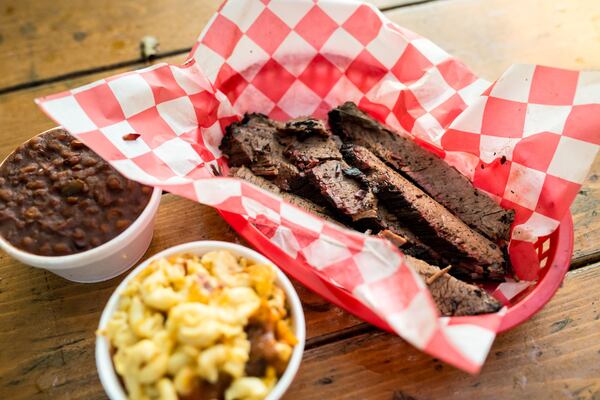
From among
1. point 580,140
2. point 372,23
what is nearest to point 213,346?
point 580,140

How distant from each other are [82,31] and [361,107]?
1704mm

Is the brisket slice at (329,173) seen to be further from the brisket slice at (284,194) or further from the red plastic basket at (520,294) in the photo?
the red plastic basket at (520,294)

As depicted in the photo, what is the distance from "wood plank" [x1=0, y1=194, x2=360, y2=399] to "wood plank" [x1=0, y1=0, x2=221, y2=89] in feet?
3.90

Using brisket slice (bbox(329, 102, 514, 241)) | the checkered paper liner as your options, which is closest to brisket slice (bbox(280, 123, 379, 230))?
brisket slice (bbox(329, 102, 514, 241))

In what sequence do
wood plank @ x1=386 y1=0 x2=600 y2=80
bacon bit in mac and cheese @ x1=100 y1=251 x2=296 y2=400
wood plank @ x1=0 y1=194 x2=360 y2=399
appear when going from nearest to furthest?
bacon bit in mac and cheese @ x1=100 y1=251 x2=296 y2=400
wood plank @ x1=0 y1=194 x2=360 y2=399
wood plank @ x1=386 y1=0 x2=600 y2=80

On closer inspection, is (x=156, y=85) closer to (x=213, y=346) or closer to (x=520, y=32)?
(x=213, y=346)

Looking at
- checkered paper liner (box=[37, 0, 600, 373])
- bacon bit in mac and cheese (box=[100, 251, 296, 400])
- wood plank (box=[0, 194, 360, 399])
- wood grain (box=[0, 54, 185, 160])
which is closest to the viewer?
bacon bit in mac and cheese (box=[100, 251, 296, 400])

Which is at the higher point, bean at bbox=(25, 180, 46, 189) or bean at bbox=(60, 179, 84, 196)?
bean at bbox=(60, 179, 84, 196)

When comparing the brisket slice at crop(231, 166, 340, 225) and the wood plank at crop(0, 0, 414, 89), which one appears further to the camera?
the wood plank at crop(0, 0, 414, 89)

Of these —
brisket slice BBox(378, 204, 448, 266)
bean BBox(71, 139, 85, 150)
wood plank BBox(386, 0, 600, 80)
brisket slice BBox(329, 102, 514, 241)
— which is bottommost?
bean BBox(71, 139, 85, 150)

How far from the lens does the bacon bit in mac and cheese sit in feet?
4.88

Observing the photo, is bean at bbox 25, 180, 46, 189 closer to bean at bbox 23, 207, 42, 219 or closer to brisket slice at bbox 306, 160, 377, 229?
bean at bbox 23, 207, 42, 219

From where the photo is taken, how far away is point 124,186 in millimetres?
2033

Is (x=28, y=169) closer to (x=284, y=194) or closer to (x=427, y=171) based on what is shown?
(x=284, y=194)
